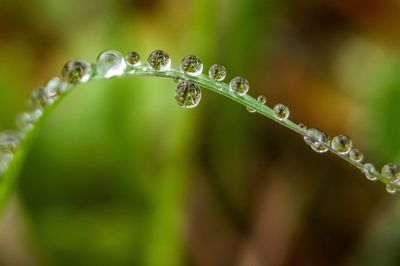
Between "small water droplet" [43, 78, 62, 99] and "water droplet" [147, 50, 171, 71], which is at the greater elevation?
"water droplet" [147, 50, 171, 71]

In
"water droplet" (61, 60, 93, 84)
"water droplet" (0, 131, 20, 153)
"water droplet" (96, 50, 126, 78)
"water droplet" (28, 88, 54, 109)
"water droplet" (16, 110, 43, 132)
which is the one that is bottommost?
"water droplet" (0, 131, 20, 153)

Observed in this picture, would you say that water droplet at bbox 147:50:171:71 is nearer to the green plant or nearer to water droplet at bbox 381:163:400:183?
the green plant

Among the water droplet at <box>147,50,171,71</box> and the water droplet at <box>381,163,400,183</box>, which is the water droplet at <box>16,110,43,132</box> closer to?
the water droplet at <box>147,50,171,71</box>

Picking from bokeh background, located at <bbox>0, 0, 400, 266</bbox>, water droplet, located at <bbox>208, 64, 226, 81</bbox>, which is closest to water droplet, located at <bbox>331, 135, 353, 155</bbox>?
water droplet, located at <bbox>208, 64, 226, 81</bbox>

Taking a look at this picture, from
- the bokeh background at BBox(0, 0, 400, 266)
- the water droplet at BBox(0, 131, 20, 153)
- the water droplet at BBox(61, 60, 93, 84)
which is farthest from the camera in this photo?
the bokeh background at BBox(0, 0, 400, 266)

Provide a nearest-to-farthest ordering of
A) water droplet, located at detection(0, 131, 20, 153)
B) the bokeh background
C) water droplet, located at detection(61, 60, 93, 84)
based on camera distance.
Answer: water droplet, located at detection(61, 60, 93, 84)
water droplet, located at detection(0, 131, 20, 153)
the bokeh background

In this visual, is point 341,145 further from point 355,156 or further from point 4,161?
point 4,161

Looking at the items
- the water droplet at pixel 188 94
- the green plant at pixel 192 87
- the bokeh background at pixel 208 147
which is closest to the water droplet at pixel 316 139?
the green plant at pixel 192 87

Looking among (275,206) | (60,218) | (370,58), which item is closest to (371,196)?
(275,206)

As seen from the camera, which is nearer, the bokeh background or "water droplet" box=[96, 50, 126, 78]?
"water droplet" box=[96, 50, 126, 78]
